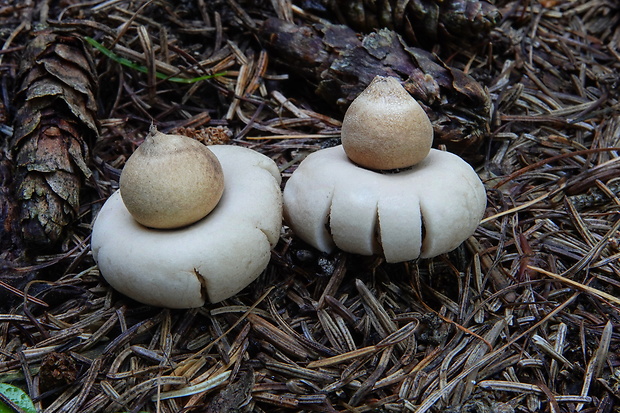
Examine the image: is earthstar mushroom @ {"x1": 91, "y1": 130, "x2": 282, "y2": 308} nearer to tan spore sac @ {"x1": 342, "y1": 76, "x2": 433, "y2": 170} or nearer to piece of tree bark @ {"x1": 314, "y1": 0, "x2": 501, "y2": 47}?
tan spore sac @ {"x1": 342, "y1": 76, "x2": 433, "y2": 170}

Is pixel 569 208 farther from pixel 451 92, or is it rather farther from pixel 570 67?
pixel 570 67

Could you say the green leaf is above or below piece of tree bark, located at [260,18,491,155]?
below

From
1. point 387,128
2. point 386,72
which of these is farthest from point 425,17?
point 387,128

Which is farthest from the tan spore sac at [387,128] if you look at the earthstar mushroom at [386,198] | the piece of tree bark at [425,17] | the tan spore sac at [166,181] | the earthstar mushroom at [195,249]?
the piece of tree bark at [425,17]

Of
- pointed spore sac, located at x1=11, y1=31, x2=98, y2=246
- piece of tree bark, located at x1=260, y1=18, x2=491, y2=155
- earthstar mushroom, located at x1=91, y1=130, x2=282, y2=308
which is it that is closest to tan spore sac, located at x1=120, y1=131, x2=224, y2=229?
earthstar mushroom, located at x1=91, y1=130, x2=282, y2=308

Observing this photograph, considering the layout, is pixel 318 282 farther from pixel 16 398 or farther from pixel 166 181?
pixel 16 398
